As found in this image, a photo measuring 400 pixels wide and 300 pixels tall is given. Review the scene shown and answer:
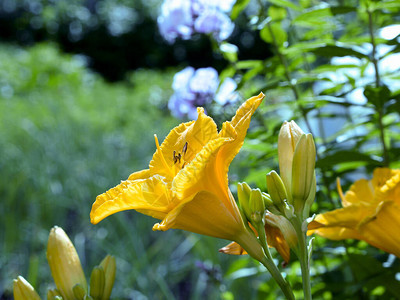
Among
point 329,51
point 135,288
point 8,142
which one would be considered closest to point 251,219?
point 329,51

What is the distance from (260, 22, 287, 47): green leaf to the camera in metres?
1.10

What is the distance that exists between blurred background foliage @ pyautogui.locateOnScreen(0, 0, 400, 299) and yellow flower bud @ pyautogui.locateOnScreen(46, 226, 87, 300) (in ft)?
1.42

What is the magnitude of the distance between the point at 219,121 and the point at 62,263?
2.18 feet

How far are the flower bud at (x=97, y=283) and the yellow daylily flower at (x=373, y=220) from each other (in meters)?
0.32

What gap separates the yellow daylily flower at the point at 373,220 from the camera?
0.63m

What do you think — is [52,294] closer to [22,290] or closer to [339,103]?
[22,290]

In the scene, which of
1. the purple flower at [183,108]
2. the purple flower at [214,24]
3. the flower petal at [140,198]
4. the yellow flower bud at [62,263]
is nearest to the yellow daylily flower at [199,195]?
the flower petal at [140,198]

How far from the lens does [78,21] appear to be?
948 centimetres

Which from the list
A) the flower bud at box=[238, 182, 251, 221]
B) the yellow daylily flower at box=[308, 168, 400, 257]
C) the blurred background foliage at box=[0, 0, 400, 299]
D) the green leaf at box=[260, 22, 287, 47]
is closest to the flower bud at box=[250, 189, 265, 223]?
the flower bud at box=[238, 182, 251, 221]

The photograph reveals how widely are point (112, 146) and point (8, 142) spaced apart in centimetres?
65

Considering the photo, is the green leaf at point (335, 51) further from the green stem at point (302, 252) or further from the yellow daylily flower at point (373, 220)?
the green stem at point (302, 252)

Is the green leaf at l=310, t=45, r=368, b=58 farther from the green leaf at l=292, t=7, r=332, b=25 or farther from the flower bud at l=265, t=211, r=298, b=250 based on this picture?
the flower bud at l=265, t=211, r=298, b=250

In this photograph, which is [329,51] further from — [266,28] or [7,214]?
[7,214]

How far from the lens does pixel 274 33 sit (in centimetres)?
111
